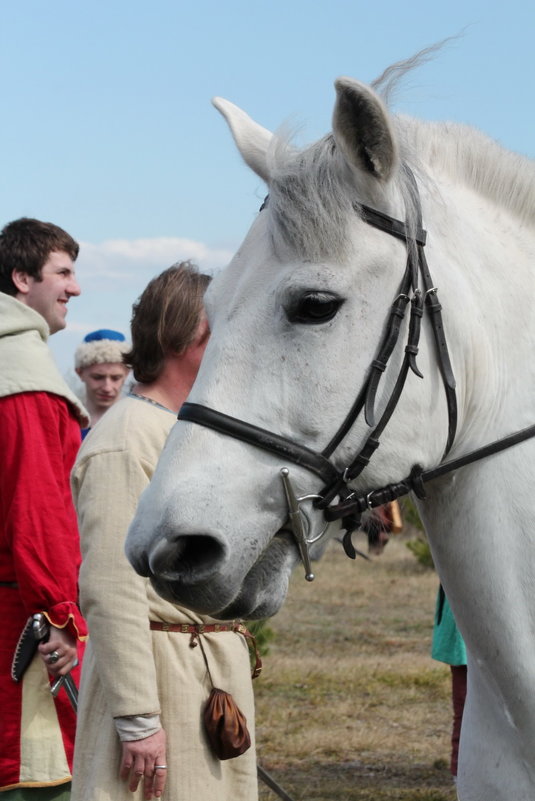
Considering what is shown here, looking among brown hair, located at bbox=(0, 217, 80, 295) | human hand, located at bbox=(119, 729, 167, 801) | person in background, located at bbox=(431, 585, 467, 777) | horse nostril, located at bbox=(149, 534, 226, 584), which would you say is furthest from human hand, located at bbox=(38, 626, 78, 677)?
A: person in background, located at bbox=(431, 585, 467, 777)

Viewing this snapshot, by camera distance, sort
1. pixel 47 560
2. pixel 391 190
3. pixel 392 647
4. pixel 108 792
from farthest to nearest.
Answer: pixel 392 647
pixel 47 560
pixel 108 792
pixel 391 190

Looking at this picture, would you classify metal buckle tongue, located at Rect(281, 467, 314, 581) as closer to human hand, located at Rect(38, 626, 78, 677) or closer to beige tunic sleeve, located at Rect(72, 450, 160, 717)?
beige tunic sleeve, located at Rect(72, 450, 160, 717)

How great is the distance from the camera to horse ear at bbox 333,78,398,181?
198 centimetres

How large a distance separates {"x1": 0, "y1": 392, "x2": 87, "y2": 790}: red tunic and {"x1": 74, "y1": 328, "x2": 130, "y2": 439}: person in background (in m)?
2.67

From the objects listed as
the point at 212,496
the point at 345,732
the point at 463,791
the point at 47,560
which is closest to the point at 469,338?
the point at 212,496

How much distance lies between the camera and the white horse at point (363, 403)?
6.51 ft

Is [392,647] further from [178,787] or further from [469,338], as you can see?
[469,338]

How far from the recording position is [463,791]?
2316 mm

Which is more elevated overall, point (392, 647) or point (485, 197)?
point (485, 197)

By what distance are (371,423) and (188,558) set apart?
1.48ft

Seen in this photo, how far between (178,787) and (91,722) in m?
0.32

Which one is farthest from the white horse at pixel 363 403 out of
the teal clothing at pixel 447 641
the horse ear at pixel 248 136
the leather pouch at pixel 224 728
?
the teal clothing at pixel 447 641

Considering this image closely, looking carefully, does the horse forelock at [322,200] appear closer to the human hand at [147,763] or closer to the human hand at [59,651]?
the human hand at [147,763]

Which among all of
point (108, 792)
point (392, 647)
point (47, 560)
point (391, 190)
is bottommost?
point (392, 647)
